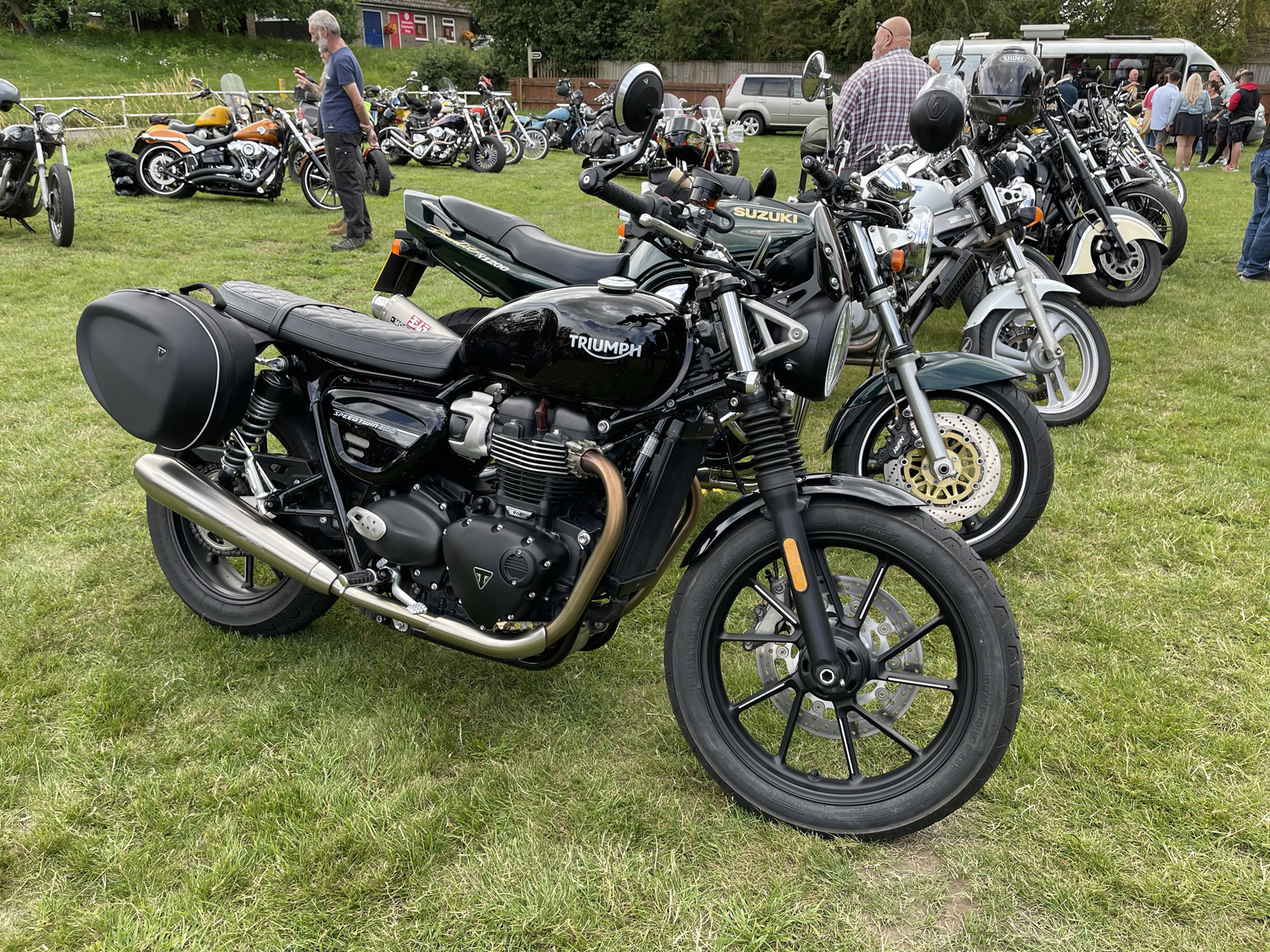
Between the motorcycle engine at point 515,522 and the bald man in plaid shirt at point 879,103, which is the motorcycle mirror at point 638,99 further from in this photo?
the bald man in plaid shirt at point 879,103

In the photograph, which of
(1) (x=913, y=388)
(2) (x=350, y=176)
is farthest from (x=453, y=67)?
(1) (x=913, y=388)

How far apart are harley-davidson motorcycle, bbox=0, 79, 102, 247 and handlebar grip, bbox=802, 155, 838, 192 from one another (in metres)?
8.17

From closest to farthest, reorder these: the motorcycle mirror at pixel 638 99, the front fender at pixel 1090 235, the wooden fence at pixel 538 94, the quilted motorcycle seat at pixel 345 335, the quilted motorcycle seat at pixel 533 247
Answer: the motorcycle mirror at pixel 638 99, the quilted motorcycle seat at pixel 345 335, the quilted motorcycle seat at pixel 533 247, the front fender at pixel 1090 235, the wooden fence at pixel 538 94

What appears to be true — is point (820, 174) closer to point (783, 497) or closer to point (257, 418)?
point (783, 497)

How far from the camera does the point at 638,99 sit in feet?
7.18

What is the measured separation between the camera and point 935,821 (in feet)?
6.97

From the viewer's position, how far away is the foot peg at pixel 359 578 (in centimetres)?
253

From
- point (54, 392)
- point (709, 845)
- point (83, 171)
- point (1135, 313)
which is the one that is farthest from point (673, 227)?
point (83, 171)

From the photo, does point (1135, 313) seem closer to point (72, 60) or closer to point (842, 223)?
point (842, 223)

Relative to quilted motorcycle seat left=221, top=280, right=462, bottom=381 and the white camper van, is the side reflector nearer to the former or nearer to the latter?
quilted motorcycle seat left=221, top=280, right=462, bottom=381

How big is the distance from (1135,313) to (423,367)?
256 inches

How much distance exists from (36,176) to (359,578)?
852 cm

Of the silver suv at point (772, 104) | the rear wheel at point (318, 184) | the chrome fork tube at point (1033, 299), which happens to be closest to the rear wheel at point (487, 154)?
the rear wheel at point (318, 184)

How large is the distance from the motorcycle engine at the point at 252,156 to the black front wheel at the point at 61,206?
3.07 meters
